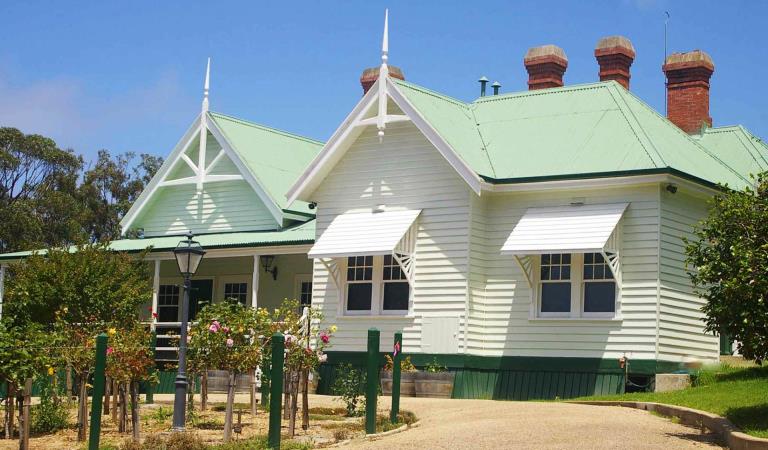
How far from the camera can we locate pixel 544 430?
1791 centimetres

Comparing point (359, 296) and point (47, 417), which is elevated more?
point (359, 296)

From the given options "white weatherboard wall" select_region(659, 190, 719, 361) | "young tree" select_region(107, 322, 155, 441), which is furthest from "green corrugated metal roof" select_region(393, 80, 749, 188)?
"young tree" select_region(107, 322, 155, 441)

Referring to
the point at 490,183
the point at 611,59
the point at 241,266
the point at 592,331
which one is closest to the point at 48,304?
the point at 241,266

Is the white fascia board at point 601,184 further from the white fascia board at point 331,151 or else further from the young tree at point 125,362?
the young tree at point 125,362

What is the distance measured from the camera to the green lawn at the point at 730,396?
58.6ft

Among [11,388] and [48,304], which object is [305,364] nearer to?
[11,388]

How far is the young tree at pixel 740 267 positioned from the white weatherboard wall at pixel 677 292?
24.0ft

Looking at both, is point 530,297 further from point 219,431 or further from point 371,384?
point 371,384

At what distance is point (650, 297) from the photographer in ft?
83.6

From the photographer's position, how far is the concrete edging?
50.9 feet

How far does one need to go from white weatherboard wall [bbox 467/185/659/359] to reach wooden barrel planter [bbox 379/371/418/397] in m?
1.65

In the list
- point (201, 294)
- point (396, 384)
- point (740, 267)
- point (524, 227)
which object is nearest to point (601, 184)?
point (524, 227)

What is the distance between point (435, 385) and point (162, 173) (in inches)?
490

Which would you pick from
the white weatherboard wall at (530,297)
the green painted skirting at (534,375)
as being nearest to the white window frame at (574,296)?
the white weatherboard wall at (530,297)
